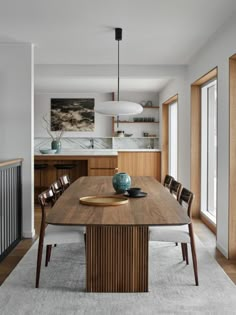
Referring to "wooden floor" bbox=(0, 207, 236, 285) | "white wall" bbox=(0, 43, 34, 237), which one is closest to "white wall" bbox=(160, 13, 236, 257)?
"wooden floor" bbox=(0, 207, 236, 285)

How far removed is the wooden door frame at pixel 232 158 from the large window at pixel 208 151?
5.04 ft

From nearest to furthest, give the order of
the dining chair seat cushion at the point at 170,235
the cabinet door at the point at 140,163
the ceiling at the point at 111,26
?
the dining chair seat cushion at the point at 170,235 → the ceiling at the point at 111,26 → the cabinet door at the point at 140,163

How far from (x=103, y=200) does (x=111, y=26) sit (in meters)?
1.94

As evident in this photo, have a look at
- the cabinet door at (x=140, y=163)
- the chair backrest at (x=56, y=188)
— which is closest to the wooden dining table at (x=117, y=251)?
the chair backrest at (x=56, y=188)

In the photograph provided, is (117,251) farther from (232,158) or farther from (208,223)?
(208,223)

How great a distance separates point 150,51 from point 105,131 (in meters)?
4.66

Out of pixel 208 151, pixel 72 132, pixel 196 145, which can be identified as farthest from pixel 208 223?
pixel 72 132

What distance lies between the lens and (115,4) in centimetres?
342

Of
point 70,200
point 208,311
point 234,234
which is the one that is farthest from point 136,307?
point 234,234

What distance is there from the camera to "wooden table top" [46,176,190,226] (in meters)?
2.59

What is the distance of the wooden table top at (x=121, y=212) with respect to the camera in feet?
8.49

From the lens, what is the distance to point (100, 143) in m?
9.90

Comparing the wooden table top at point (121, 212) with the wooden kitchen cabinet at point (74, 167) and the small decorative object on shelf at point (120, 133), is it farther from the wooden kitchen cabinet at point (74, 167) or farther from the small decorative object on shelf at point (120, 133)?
the small decorative object on shelf at point (120, 133)

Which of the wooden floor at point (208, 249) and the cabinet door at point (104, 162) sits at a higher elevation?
the cabinet door at point (104, 162)
